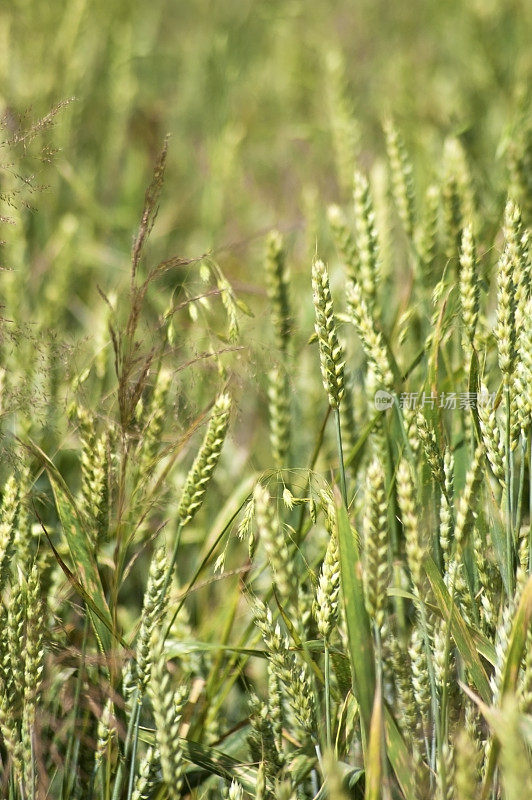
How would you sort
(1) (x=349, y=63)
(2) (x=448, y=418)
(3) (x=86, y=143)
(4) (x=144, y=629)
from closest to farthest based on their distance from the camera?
(4) (x=144, y=629), (2) (x=448, y=418), (3) (x=86, y=143), (1) (x=349, y=63)

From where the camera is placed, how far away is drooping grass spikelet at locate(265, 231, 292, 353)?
1.02 metres

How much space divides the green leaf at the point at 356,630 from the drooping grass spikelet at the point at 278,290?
0.42 metres

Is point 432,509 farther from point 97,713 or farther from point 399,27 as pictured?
point 399,27

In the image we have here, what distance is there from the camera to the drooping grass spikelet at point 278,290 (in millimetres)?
1017

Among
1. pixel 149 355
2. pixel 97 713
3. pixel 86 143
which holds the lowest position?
pixel 97 713

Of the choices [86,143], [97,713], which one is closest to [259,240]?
[86,143]

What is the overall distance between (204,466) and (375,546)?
200 mm

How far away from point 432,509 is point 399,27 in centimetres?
247

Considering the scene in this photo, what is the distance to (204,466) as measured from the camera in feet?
2.31

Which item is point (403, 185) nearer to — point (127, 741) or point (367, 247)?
point (367, 247)

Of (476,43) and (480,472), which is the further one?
(476,43)

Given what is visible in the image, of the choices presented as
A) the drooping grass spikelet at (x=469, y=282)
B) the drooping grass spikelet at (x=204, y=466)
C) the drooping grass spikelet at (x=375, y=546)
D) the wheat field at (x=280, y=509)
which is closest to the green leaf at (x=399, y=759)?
the wheat field at (x=280, y=509)

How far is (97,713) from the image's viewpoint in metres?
0.77

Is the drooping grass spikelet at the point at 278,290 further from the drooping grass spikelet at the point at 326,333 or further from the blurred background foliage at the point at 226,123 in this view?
the drooping grass spikelet at the point at 326,333
